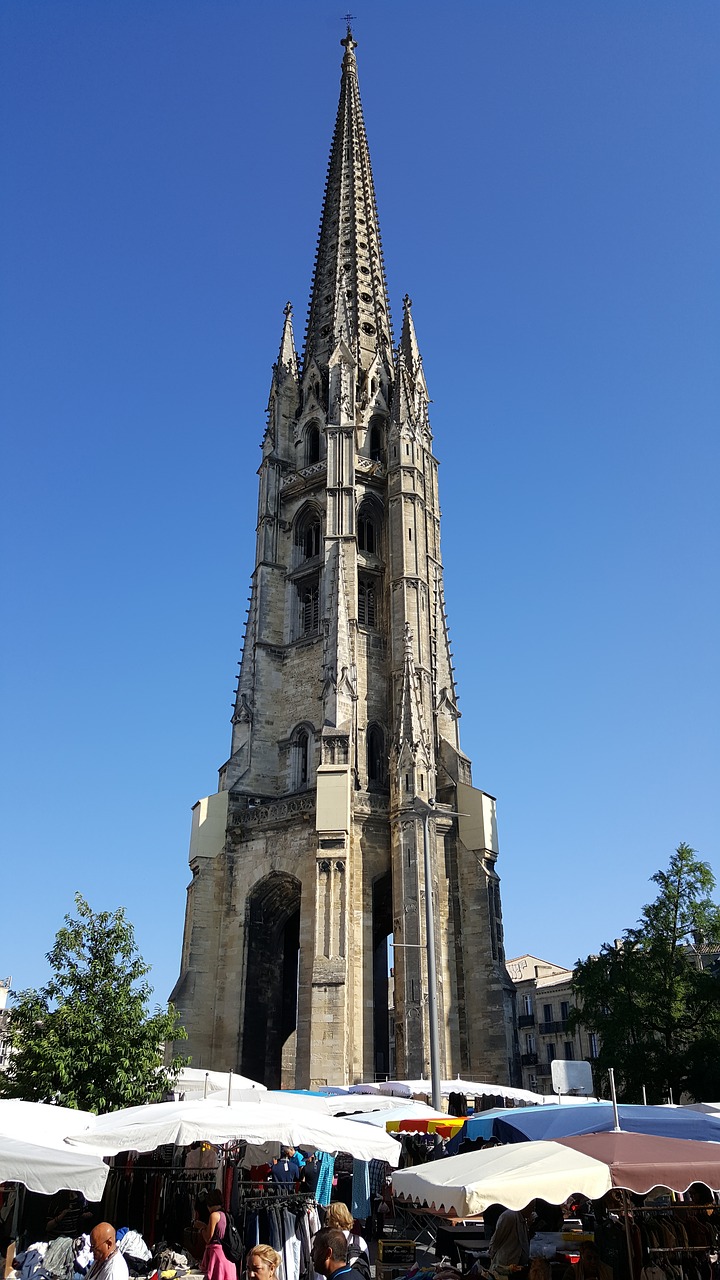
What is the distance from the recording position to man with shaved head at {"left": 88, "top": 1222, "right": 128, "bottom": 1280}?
723cm

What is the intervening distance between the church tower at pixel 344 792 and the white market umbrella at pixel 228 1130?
52.4 feet

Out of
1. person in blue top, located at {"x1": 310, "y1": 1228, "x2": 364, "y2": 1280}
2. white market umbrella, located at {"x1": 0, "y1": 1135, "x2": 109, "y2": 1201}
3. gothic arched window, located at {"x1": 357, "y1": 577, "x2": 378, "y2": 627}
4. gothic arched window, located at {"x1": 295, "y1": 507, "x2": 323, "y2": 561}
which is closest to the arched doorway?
gothic arched window, located at {"x1": 357, "y1": 577, "x2": 378, "y2": 627}

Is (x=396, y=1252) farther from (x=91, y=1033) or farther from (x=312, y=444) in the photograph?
(x=312, y=444)

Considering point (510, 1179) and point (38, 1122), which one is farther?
point (38, 1122)

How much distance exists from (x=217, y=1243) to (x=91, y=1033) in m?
12.1

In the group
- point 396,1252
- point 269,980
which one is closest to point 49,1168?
point 396,1252

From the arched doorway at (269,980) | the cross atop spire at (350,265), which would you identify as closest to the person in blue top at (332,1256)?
the arched doorway at (269,980)

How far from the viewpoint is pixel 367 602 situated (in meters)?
39.0

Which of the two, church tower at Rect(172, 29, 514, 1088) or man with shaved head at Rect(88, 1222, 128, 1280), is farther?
church tower at Rect(172, 29, 514, 1088)

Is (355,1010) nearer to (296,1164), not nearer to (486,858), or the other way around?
(486,858)

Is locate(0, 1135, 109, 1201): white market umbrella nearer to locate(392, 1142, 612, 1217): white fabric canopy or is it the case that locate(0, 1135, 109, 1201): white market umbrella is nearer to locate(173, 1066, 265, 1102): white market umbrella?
locate(392, 1142, 612, 1217): white fabric canopy

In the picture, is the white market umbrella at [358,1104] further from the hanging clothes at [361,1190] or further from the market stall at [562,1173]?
the market stall at [562,1173]

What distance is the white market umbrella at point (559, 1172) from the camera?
757 centimetres

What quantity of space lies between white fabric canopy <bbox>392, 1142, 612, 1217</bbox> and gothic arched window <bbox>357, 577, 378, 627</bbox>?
97.8ft
